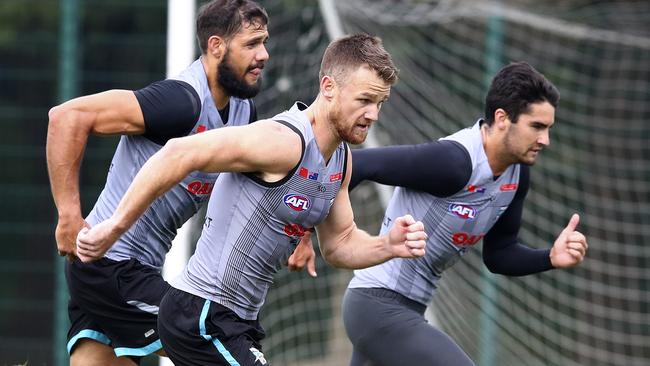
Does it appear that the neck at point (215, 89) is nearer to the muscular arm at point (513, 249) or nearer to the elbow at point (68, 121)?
the elbow at point (68, 121)

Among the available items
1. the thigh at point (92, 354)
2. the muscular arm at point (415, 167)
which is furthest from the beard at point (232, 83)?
the thigh at point (92, 354)

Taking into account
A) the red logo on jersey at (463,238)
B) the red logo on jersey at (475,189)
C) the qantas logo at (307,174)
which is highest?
the qantas logo at (307,174)

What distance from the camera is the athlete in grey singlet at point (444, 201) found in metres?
5.77

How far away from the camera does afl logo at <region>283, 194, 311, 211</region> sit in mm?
4797

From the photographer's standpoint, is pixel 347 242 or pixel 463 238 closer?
pixel 347 242

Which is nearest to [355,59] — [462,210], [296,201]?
[296,201]

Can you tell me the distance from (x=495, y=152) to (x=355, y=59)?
130 cm

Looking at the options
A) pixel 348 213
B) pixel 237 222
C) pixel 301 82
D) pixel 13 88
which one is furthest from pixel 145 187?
pixel 13 88

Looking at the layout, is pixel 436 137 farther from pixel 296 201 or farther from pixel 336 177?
pixel 296 201

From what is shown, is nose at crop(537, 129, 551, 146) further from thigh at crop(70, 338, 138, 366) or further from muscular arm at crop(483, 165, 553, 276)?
thigh at crop(70, 338, 138, 366)

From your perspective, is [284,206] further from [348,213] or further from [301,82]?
[301,82]

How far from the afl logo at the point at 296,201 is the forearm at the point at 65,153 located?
99cm

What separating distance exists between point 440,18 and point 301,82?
2119mm

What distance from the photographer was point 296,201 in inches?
189
